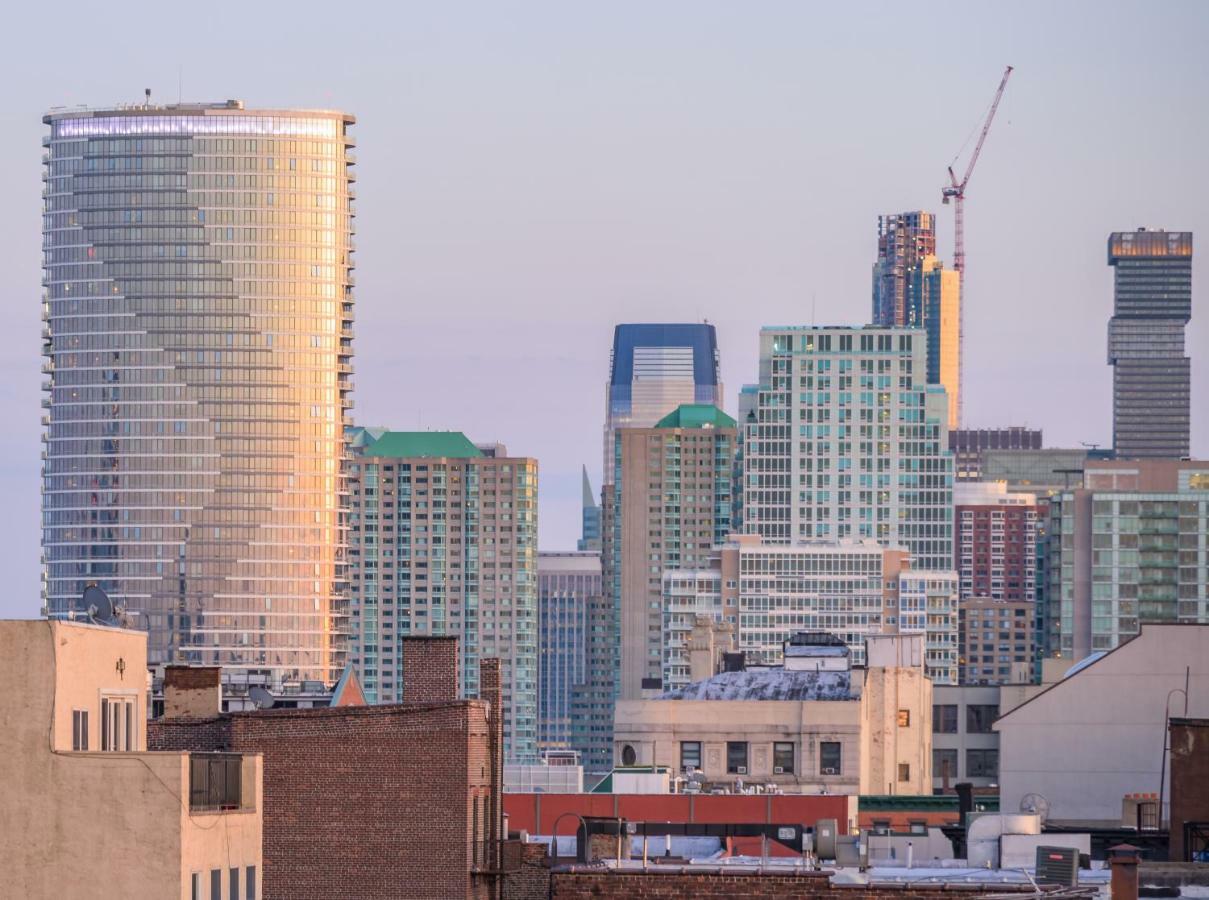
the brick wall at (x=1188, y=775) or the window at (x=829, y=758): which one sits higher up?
the brick wall at (x=1188, y=775)

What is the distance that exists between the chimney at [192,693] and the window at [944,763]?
112 m

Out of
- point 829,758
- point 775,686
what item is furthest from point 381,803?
point 775,686

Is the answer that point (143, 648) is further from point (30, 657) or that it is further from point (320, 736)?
point (320, 736)

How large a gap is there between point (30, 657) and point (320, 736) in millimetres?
17635

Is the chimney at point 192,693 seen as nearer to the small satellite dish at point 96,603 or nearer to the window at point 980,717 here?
the small satellite dish at point 96,603

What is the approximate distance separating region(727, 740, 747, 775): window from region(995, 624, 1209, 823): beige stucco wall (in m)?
46.8

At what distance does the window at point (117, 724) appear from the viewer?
49.2 m

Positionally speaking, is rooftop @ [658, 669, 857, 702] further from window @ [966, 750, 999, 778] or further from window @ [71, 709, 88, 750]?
window @ [71, 709, 88, 750]

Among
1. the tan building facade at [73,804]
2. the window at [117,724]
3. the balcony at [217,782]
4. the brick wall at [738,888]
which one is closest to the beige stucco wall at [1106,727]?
the brick wall at [738,888]

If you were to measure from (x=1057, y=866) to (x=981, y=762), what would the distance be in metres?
129

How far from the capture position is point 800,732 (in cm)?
16862

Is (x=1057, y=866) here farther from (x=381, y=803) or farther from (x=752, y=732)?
(x=752, y=732)

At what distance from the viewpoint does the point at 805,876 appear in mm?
59062

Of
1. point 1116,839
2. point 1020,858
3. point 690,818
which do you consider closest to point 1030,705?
point 690,818
